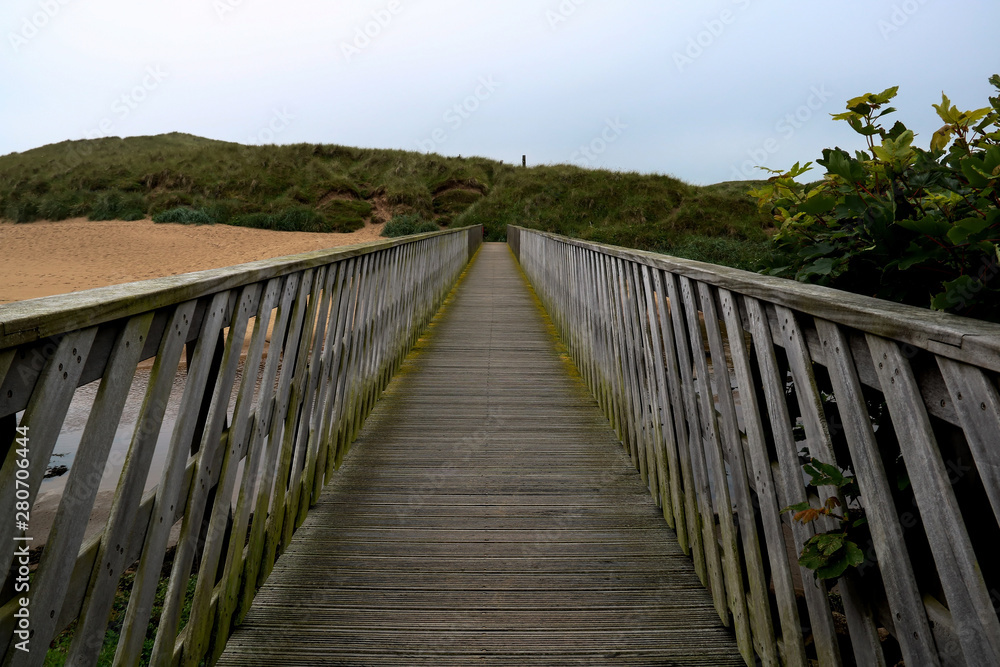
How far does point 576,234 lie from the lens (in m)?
32.4

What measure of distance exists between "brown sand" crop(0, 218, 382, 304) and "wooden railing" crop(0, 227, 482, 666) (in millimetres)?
10645

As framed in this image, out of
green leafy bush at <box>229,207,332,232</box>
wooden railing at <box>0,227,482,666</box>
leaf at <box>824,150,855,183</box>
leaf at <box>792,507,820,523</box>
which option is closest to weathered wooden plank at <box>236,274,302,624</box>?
wooden railing at <box>0,227,482,666</box>

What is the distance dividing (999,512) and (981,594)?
0.15 meters

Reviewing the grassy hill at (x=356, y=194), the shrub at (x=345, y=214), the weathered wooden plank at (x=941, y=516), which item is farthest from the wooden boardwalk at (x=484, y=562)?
the shrub at (x=345, y=214)

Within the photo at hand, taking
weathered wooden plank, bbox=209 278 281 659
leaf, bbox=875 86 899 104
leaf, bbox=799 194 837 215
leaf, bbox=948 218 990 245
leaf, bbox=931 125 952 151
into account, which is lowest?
weathered wooden plank, bbox=209 278 281 659

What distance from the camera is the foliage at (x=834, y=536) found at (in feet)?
3.84

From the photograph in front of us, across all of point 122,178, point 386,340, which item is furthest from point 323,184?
point 386,340

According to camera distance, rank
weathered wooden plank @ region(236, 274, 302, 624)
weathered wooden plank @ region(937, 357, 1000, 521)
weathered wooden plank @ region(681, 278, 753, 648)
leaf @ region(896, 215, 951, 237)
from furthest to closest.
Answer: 1. weathered wooden plank @ region(236, 274, 302, 624)
2. weathered wooden plank @ region(681, 278, 753, 648)
3. leaf @ region(896, 215, 951, 237)
4. weathered wooden plank @ region(937, 357, 1000, 521)

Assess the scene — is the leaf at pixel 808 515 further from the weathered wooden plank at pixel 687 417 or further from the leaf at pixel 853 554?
the weathered wooden plank at pixel 687 417

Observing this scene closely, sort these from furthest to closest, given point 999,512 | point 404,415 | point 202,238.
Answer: point 202,238 < point 404,415 < point 999,512

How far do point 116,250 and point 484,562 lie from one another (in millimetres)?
23927

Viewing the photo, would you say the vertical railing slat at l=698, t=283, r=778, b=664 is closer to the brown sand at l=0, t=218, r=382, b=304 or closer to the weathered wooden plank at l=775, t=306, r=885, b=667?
the weathered wooden plank at l=775, t=306, r=885, b=667

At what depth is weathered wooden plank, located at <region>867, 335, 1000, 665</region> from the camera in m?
0.87

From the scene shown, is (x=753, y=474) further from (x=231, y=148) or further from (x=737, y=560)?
(x=231, y=148)
